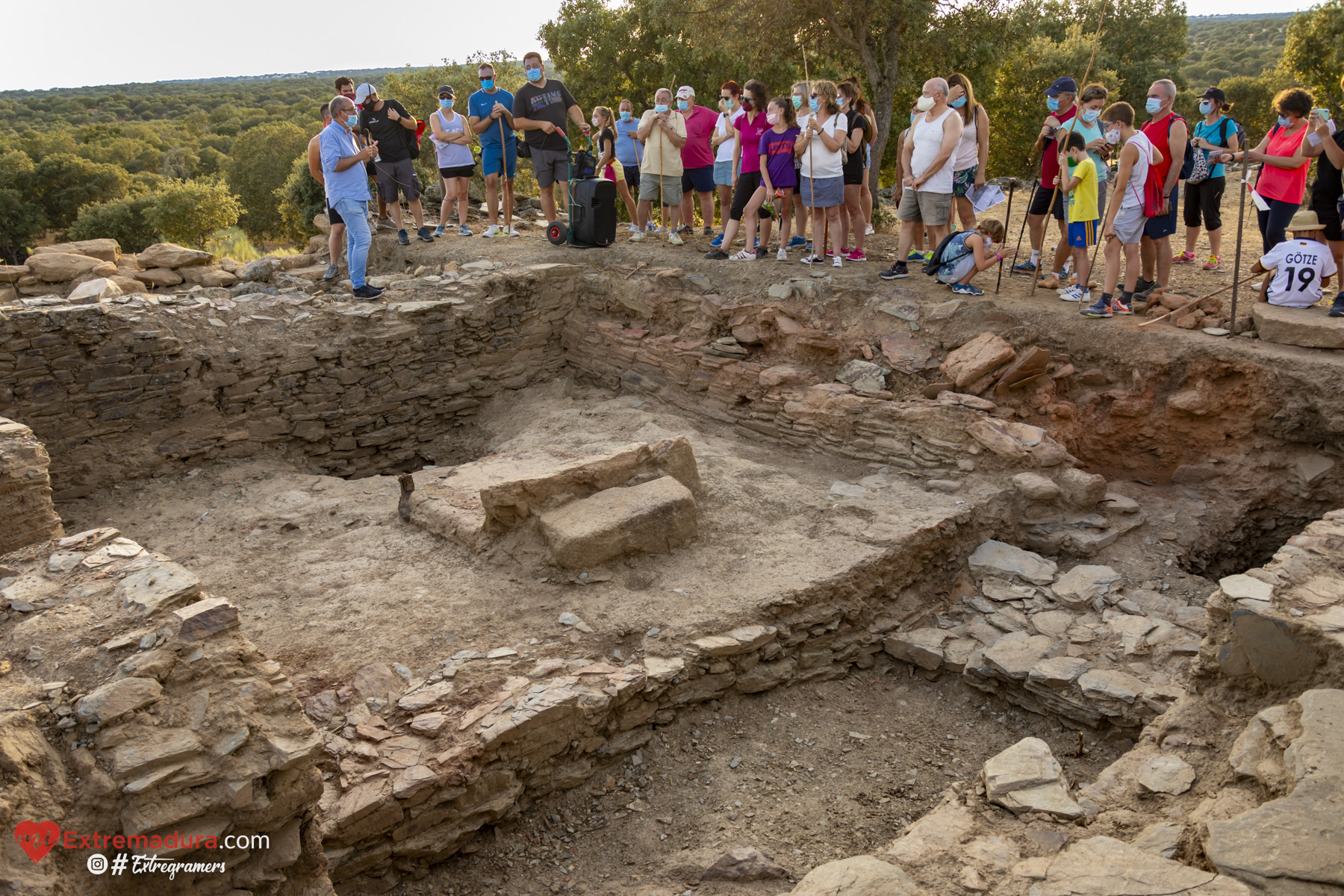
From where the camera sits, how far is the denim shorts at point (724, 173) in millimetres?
10031

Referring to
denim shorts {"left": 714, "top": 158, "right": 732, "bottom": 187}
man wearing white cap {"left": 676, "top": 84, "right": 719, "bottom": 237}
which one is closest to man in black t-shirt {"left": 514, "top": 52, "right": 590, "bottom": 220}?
man wearing white cap {"left": 676, "top": 84, "right": 719, "bottom": 237}

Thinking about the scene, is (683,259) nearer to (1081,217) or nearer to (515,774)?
(1081,217)

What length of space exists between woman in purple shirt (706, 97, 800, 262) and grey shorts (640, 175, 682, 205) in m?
1.18

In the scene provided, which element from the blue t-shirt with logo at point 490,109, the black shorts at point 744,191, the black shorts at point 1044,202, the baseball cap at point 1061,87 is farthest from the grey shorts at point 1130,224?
the blue t-shirt with logo at point 490,109

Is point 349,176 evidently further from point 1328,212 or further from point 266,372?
point 1328,212

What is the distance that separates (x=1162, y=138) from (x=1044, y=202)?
3.61 ft

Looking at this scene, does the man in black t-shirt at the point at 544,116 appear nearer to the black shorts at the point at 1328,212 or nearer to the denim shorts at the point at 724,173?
the denim shorts at the point at 724,173

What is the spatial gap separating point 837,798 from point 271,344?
6.51 m

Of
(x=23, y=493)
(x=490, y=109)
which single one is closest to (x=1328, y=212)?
(x=490, y=109)

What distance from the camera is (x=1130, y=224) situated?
23.8 feet

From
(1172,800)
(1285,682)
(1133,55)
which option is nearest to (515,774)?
(1172,800)

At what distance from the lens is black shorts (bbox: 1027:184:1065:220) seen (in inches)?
323

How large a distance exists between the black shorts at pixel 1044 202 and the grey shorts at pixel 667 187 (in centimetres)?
409

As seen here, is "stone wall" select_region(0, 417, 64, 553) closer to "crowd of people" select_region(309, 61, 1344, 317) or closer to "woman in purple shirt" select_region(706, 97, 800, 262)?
"crowd of people" select_region(309, 61, 1344, 317)
